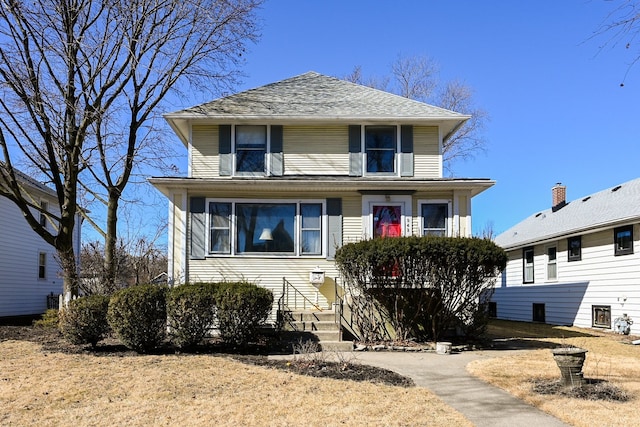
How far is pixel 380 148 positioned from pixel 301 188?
108 inches

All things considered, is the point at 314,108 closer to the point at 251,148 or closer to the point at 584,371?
the point at 251,148

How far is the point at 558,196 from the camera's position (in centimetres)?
2366

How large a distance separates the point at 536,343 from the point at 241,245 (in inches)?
295

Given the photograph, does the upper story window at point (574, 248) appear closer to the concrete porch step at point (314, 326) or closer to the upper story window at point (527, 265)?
the upper story window at point (527, 265)

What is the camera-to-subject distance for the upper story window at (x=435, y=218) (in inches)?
548

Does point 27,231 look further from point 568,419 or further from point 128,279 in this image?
point 568,419

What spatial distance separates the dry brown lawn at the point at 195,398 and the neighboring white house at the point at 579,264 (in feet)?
34.8

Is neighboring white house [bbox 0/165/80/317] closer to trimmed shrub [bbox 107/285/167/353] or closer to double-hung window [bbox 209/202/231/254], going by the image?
double-hung window [bbox 209/202/231/254]

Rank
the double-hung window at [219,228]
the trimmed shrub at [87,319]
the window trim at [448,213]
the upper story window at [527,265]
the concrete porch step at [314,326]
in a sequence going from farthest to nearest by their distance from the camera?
the upper story window at [527,265]
the window trim at [448,213]
the double-hung window at [219,228]
the concrete porch step at [314,326]
the trimmed shrub at [87,319]

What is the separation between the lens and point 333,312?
1247cm

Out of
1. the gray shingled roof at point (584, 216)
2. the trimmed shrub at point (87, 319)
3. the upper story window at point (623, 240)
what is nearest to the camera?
the trimmed shrub at point (87, 319)

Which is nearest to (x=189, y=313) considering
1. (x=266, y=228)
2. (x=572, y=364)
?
(x=266, y=228)

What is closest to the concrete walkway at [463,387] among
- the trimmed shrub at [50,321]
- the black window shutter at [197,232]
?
the black window shutter at [197,232]

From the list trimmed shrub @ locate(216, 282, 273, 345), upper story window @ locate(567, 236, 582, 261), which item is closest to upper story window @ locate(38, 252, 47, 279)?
trimmed shrub @ locate(216, 282, 273, 345)
